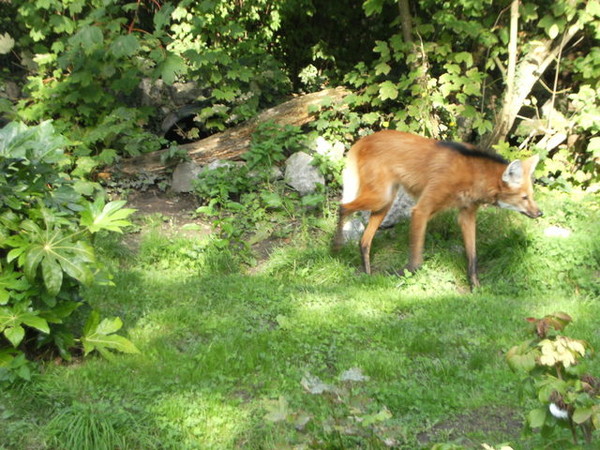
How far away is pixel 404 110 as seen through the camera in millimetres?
7188

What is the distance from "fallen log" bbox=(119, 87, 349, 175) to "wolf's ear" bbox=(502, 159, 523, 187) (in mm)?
2940

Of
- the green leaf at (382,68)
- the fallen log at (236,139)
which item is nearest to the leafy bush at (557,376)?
the green leaf at (382,68)

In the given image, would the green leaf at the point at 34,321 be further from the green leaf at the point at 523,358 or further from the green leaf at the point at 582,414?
the green leaf at the point at 582,414

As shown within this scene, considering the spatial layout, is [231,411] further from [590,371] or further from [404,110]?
[404,110]

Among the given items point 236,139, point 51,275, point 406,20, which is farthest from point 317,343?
point 406,20

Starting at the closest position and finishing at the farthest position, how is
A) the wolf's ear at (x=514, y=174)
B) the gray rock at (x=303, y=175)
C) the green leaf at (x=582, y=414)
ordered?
the green leaf at (x=582, y=414), the wolf's ear at (x=514, y=174), the gray rock at (x=303, y=175)

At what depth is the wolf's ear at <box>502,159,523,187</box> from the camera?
4886 mm

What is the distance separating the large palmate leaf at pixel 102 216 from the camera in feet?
11.2

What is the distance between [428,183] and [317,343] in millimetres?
1830

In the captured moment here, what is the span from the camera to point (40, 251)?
3.12 meters

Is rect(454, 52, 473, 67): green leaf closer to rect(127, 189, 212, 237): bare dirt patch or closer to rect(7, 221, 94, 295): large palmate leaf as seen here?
rect(127, 189, 212, 237): bare dirt patch

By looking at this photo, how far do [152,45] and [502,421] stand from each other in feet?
16.9

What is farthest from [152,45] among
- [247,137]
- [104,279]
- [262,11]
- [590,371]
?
[590,371]

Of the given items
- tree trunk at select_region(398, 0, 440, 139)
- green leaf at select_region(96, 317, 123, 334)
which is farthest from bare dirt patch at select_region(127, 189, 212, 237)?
tree trunk at select_region(398, 0, 440, 139)
